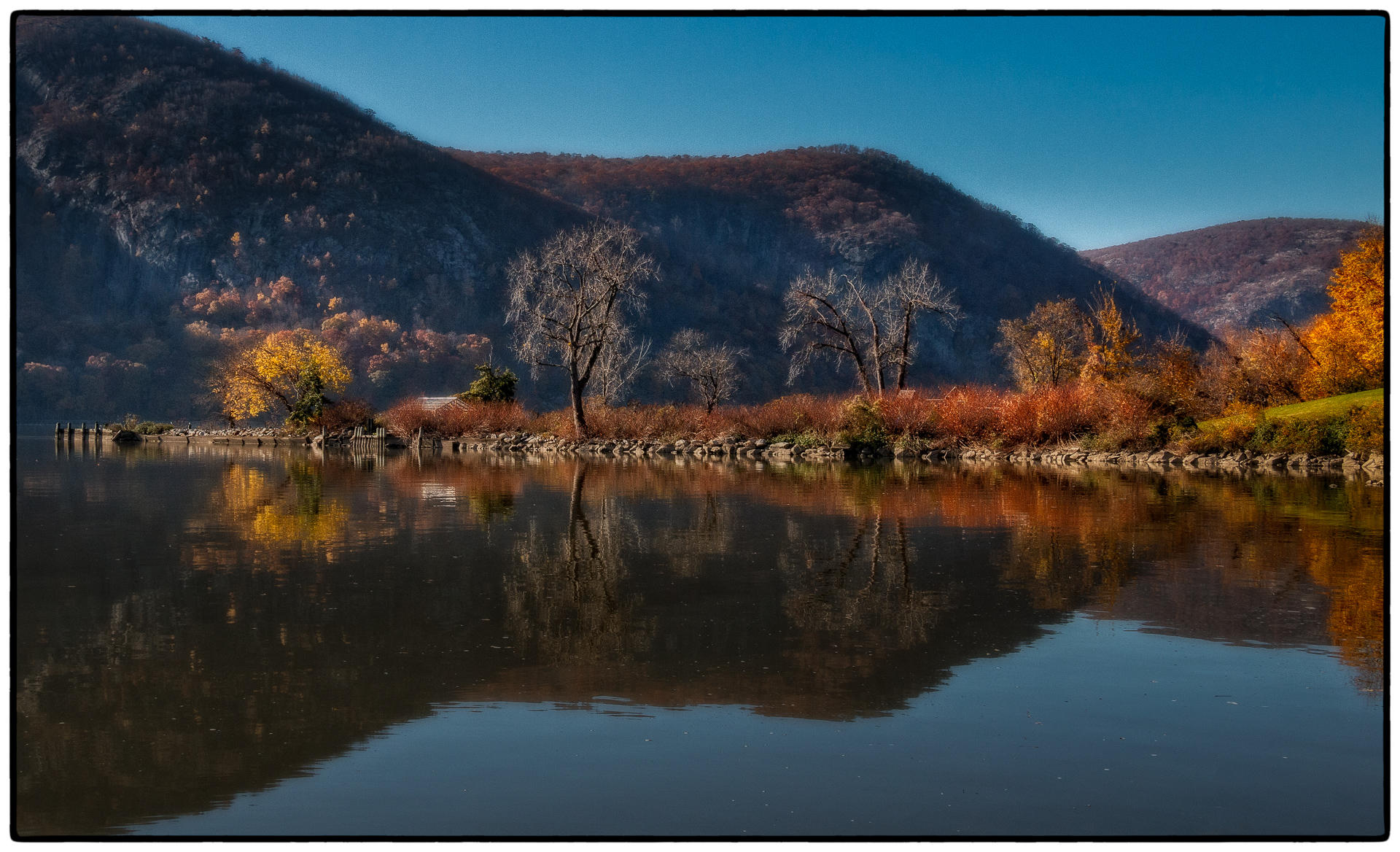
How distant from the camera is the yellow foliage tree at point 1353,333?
3195cm

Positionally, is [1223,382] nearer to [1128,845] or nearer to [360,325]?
[1128,845]

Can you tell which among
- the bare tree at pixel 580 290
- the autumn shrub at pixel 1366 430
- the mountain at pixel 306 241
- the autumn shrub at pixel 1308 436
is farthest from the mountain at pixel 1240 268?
the autumn shrub at pixel 1366 430

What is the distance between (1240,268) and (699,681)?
165 meters

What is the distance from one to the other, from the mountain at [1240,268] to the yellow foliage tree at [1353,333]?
4329 inches

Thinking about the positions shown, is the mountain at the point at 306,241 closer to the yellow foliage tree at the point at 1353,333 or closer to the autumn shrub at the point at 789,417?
the autumn shrub at the point at 789,417

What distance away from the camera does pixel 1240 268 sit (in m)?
152

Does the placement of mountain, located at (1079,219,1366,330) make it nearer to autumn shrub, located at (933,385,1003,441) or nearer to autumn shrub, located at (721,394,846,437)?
autumn shrub, located at (721,394,846,437)

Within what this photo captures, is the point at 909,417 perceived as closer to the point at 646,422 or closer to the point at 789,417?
the point at 789,417

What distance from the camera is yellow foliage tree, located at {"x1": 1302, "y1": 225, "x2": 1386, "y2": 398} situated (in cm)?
3195

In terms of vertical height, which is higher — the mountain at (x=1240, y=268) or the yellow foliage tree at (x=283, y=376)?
the mountain at (x=1240, y=268)

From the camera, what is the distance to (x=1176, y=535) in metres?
13.2

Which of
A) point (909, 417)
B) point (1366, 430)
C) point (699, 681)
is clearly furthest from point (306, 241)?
point (699, 681)

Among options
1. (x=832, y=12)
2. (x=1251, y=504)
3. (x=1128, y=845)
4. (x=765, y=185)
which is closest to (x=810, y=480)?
(x=1251, y=504)

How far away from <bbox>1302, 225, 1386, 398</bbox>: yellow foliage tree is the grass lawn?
80cm
